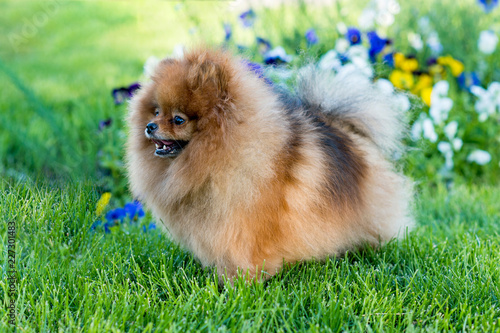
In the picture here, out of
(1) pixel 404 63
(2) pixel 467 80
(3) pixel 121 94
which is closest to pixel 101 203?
(3) pixel 121 94

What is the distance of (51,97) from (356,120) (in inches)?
179

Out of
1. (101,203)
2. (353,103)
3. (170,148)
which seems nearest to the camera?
(170,148)

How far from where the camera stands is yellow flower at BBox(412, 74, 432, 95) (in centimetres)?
477

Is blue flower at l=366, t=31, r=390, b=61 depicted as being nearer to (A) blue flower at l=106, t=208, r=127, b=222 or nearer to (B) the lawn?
(B) the lawn

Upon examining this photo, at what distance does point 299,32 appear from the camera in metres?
5.72

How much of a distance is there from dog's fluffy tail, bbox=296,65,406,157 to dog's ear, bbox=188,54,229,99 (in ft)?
2.44

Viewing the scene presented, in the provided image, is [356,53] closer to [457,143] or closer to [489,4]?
[457,143]

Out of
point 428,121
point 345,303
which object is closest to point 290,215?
point 345,303

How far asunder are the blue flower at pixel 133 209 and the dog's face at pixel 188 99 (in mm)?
1051


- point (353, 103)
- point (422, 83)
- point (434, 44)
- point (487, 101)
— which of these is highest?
point (434, 44)

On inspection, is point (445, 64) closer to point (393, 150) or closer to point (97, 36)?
point (393, 150)

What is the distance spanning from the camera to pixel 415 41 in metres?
5.57

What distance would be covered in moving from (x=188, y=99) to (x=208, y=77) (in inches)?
5.7

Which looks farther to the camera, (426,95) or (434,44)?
(434,44)
